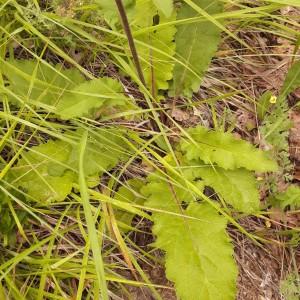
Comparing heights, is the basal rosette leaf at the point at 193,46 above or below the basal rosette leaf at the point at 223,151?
above

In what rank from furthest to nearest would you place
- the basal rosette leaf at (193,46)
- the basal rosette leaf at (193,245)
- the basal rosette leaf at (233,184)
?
1. the basal rosette leaf at (193,46)
2. the basal rosette leaf at (233,184)
3. the basal rosette leaf at (193,245)

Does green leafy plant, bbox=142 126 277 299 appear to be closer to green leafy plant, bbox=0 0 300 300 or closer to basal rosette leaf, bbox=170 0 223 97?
green leafy plant, bbox=0 0 300 300

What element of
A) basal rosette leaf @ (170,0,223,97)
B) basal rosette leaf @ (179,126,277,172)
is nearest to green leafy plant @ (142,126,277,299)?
basal rosette leaf @ (179,126,277,172)

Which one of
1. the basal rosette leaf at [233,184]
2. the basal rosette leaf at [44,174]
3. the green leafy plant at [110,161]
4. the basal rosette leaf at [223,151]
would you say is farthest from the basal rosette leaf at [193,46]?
the basal rosette leaf at [44,174]

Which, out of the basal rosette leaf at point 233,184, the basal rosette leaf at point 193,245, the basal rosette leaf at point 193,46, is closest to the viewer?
the basal rosette leaf at point 193,245

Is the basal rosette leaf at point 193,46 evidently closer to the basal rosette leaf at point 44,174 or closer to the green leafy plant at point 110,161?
the green leafy plant at point 110,161

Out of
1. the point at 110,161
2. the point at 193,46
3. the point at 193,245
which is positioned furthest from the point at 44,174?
the point at 193,46
